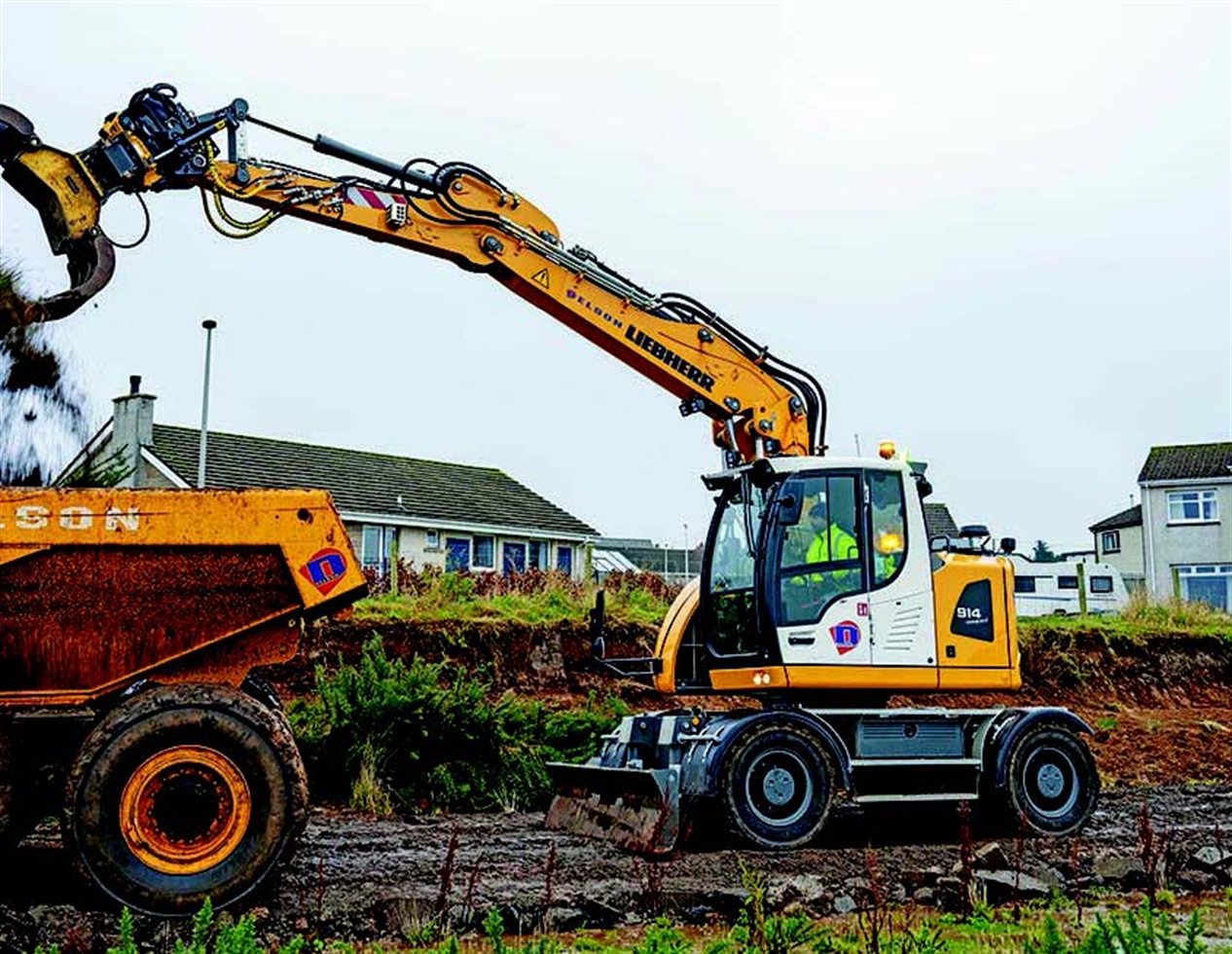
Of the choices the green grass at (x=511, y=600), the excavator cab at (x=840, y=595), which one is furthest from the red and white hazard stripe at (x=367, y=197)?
the green grass at (x=511, y=600)

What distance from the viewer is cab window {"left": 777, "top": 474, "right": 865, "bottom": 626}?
1084cm

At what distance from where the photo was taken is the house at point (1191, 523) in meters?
44.6

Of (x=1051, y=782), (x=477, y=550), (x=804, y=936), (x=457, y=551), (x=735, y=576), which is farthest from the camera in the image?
(x=477, y=550)

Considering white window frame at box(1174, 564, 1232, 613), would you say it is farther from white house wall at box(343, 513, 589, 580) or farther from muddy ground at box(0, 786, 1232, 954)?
muddy ground at box(0, 786, 1232, 954)

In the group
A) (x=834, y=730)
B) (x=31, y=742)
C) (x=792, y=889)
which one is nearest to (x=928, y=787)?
(x=834, y=730)

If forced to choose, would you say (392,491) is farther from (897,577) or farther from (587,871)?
(587,871)

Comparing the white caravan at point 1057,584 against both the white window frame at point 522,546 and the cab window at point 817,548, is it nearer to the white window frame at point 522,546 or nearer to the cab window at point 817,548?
the white window frame at point 522,546

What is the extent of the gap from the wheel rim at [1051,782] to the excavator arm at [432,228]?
324 centimetres

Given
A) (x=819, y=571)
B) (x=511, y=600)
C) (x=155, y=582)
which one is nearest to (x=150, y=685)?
(x=155, y=582)

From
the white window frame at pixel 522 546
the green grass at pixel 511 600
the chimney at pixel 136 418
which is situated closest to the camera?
the green grass at pixel 511 600

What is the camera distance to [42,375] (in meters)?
10.2

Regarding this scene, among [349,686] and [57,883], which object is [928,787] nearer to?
[349,686]

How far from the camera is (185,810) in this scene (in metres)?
7.56

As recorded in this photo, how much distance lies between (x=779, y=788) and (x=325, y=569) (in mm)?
4142
